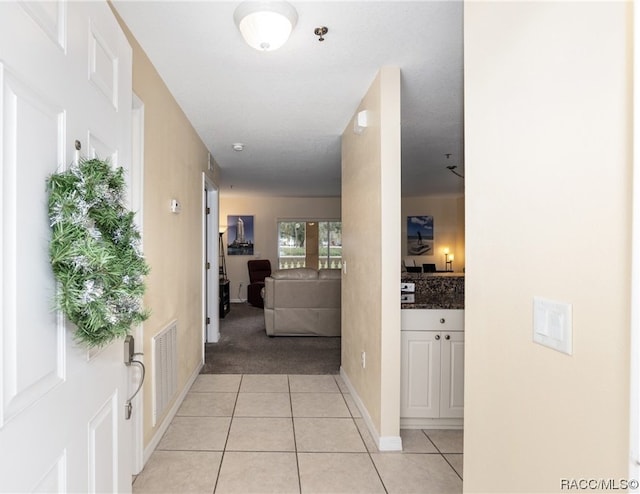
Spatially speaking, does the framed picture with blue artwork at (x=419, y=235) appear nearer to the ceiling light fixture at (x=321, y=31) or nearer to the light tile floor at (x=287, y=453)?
the light tile floor at (x=287, y=453)

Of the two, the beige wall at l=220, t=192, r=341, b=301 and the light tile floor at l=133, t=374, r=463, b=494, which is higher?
the beige wall at l=220, t=192, r=341, b=301

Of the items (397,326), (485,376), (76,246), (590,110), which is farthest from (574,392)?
(397,326)

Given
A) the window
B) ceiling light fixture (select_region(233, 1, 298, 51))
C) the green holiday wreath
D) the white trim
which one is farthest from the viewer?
the window

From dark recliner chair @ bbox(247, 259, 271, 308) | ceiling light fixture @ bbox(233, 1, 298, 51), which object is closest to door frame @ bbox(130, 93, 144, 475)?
ceiling light fixture @ bbox(233, 1, 298, 51)

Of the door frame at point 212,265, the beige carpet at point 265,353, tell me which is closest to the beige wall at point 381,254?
the beige carpet at point 265,353

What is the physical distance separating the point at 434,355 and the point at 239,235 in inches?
262

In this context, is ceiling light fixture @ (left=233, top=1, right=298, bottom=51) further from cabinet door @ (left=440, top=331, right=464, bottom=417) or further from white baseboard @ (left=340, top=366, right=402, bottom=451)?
white baseboard @ (left=340, top=366, right=402, bottom=451)

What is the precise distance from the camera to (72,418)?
2.99 feet

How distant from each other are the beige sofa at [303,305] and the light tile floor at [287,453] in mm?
2086

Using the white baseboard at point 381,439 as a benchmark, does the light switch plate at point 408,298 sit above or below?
above

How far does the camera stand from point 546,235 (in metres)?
0.92

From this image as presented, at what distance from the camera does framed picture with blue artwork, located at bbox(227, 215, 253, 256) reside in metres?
8.60

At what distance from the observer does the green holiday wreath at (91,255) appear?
81 cm

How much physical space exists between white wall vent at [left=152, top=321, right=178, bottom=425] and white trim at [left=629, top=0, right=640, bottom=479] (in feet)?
7.61
